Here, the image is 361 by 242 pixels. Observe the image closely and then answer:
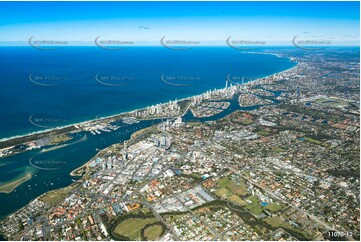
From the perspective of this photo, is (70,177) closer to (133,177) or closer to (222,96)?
(133,177)

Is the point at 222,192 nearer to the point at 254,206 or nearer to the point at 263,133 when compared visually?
the point at 254,206

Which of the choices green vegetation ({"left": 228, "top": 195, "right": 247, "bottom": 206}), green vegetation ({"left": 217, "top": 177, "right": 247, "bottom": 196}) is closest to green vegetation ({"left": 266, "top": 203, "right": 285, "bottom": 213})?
green vegetation ({"left": 228, "top": 195, "right": 247, "bottom": 206})

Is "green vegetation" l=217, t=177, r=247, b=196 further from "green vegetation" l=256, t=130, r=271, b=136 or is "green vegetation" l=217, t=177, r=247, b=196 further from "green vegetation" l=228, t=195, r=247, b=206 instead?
"green vegetation" l=256, t=130, r=271, b=136

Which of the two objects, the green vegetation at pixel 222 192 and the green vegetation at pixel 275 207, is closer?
the green vegetation at pixel 275 207

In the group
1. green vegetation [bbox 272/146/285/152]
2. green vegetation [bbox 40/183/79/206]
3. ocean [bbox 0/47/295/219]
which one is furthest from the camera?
green vegetation [bbox 272/146/285/152]

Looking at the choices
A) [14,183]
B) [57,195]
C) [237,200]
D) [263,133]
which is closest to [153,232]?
[237,200]

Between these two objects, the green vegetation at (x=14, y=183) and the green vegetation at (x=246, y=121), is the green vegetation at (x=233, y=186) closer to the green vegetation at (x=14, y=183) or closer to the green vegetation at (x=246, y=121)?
the green vegetation at (x=246, y=121)

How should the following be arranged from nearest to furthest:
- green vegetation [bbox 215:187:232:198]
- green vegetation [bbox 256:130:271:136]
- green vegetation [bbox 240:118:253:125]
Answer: green vegetation [bbox 215:187:232:198]
green vegetation [bbox 256:130:271:136]
green vegetation [bbox 240:118:253:125]

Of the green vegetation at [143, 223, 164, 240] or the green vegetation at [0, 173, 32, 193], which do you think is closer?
the green vegetation at [143, 223, 164, 240]

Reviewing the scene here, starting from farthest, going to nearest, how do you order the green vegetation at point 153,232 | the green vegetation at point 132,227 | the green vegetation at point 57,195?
the green vegetation at point 57,195 < the green vegetation at point 132,227 < the green vegetation at point 153,232

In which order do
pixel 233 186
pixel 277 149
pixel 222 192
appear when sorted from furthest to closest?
1. pixel 277 149
2. pixel 233 186
3. pixel 222 192

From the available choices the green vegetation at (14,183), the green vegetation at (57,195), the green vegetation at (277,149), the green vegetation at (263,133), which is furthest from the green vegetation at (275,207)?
the green vegetation at (14,183)

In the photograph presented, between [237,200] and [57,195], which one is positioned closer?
[237,200]
